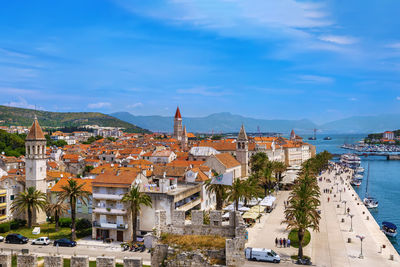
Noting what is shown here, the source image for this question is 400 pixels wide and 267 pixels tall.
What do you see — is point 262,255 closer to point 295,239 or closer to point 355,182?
point 295,239

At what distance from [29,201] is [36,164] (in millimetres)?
7290

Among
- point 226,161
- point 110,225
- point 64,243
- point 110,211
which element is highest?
point 226,161

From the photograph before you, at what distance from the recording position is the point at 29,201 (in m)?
53.2

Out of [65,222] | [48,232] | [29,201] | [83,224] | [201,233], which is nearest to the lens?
[201,233]

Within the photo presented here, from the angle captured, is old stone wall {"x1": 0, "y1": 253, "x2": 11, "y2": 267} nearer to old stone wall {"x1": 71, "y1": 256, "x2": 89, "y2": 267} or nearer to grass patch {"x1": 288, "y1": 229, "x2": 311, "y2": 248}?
old stone wall {"x1": 71, "y1": 256, "x2": 89, "y2": 267}

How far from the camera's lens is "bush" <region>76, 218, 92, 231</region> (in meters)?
53.1

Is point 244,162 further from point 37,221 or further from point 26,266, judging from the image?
point 26,266

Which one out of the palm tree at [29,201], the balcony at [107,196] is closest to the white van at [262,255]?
the balcony at [107,196]

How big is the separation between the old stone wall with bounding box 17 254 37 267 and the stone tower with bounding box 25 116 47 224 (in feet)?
135

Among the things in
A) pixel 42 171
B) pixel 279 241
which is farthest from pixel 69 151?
pixel 279 241

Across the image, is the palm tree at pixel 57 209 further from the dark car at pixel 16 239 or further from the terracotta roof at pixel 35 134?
the terracotta roof at pixel 35 134

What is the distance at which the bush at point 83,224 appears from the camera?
2090 inches

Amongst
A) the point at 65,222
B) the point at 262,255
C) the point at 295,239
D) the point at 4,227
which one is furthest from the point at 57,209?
the point at 295,239

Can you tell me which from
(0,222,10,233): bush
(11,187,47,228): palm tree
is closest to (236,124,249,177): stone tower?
(11,187,47,228): palm tree
